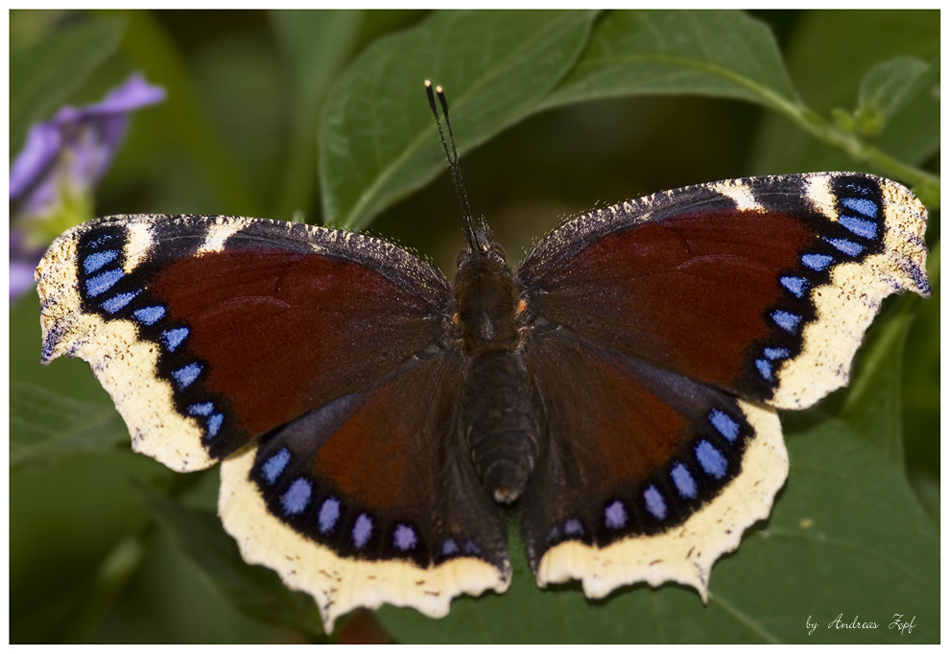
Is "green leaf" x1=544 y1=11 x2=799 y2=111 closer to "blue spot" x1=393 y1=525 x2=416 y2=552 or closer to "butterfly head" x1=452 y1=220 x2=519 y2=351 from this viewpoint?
"butterfly head" x1=452 y1=220 x2=519 y2=351

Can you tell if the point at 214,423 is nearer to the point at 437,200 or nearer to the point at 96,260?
the point at 96,260

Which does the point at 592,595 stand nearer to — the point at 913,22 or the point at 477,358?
the point at 477,358

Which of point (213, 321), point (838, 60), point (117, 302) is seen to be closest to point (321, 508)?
point (213, 321)

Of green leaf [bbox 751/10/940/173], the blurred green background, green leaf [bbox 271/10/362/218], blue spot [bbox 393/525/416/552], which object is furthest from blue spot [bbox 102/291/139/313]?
green leaf [bbox 751/10/940/173]

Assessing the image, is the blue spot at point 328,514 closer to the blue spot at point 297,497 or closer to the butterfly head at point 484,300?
the blue spot at point 297,497

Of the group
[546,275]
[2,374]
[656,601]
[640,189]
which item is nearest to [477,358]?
[546,275]

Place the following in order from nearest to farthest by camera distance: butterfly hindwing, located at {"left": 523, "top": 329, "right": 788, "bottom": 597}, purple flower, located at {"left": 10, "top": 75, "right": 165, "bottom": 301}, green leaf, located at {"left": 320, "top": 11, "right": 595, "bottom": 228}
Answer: butterfly hindwing, located at {"left": 523, "top": 329, "right": 788, "bottom": 597}
green leaf, located at {"left": 320, "top": 11, "right": 595, "bottom": 228}
purple flower, located at {"left": 10, "top": 75, "right": 165, "bottom": 301}

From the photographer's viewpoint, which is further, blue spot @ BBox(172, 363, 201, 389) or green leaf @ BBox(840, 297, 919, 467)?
green leaf @ BBox(840, 297, 919, 467)
